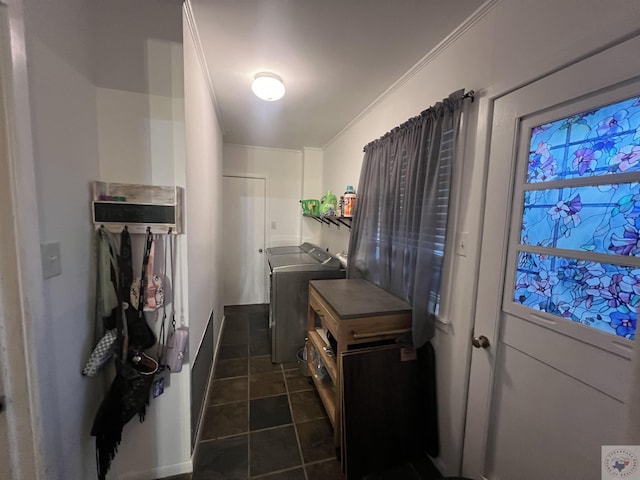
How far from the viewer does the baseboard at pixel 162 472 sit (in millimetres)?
1289

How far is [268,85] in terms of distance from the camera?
175 cm

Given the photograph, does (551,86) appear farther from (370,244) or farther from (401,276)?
(370,244)

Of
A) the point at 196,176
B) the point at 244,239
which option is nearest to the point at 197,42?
the point at 196,176

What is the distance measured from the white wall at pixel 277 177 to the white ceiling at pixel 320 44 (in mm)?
1328

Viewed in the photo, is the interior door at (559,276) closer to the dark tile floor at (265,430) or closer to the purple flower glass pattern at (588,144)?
the purple flower glass pattern at (588,144)

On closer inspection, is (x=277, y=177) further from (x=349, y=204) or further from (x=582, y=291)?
(x=582, y=291)

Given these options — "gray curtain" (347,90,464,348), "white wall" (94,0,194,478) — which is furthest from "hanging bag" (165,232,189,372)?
"gray curtain" (347,90,464,348)

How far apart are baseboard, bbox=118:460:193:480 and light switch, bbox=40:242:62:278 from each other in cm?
118

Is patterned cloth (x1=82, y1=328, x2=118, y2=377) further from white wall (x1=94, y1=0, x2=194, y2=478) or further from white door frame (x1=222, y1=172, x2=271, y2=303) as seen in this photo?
white door frame (x1=222, y1=172, x2=271, y2=303)

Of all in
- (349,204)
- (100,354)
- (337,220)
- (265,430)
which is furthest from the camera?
(337,220)

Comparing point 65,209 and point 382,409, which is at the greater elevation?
point 65,209

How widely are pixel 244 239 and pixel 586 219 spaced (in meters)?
3.53

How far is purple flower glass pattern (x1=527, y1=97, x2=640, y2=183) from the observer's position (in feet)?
2.39

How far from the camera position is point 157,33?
1137 millimetres
